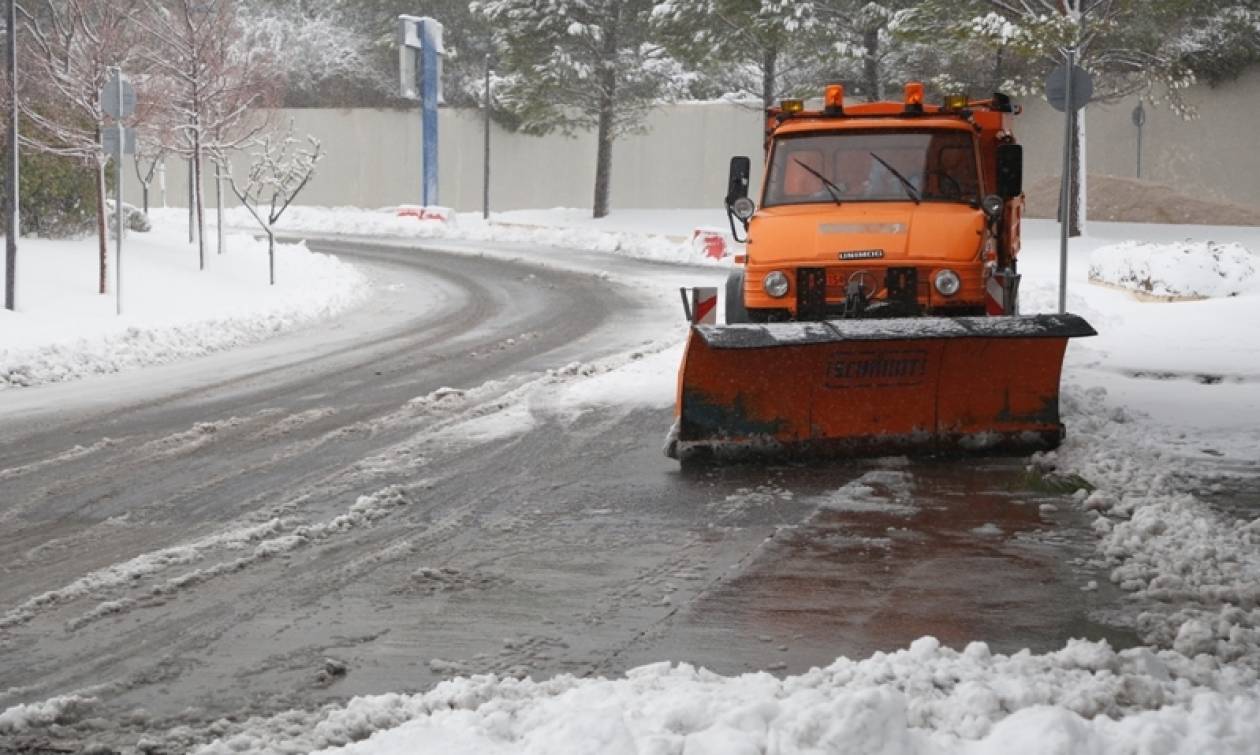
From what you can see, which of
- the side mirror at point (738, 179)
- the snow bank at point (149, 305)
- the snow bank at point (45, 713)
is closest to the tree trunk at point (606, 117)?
the snow bank at point (149, 305)

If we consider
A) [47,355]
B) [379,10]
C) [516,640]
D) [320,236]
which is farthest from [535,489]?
[379,10]

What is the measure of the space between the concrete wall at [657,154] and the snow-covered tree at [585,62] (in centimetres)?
172

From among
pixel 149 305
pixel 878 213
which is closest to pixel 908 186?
pixel 878 213

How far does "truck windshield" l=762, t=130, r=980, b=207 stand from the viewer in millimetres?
11281

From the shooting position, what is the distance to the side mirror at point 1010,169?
455 inches

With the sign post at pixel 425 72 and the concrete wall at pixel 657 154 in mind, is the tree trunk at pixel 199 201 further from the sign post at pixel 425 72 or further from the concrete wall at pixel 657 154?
the sign post at pixel 425 72

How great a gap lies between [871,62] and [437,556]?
32.2 m

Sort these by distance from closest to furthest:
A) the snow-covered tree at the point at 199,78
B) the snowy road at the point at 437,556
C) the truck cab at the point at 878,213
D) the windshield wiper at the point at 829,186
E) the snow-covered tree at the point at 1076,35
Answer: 1. the snowy road at the point at 437,556
2. the truck cab at the point at 878,213
3. the windshield wiper at the point at 829,186
4. the snow-covered tree at the point at 199,78
5. the snow-covered tree at the point at 1076,35

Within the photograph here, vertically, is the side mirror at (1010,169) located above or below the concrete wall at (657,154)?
below

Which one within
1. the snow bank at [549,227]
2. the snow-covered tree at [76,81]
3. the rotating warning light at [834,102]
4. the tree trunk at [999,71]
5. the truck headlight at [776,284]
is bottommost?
the truck headlight at [776,284]

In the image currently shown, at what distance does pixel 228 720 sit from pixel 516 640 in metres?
1.22

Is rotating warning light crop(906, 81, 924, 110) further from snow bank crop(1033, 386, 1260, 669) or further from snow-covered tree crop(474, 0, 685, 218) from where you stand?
snow-covered tree crop(474, 0, 685, 218)

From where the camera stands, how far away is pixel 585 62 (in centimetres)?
4362

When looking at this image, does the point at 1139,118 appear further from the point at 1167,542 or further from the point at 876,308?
the point at 1167,542
